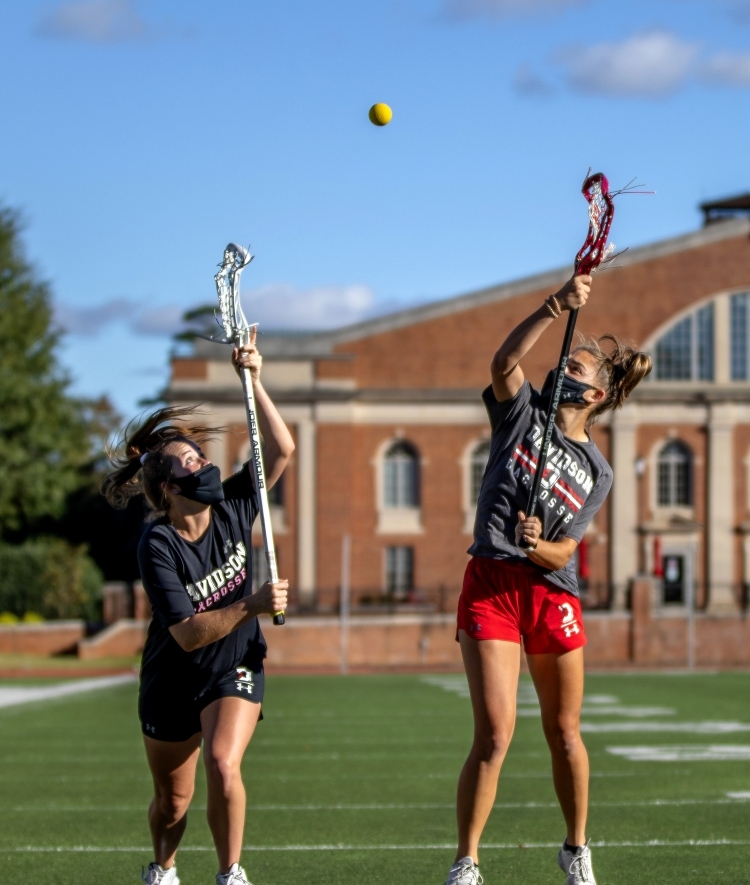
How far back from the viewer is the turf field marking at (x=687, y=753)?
12250mm

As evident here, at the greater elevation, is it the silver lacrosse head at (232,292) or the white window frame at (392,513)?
the white window frame at (392,513)

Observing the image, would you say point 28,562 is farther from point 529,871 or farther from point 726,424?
point 529,871

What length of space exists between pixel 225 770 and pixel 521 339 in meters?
2.00

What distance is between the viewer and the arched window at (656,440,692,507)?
51156 mm

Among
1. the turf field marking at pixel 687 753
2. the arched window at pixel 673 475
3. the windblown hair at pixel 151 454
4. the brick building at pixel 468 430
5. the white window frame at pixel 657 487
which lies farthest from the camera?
the arched window at pixel 673 475

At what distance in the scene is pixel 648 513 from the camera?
50781 millimetres

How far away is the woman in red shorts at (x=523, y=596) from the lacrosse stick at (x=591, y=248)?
10cm

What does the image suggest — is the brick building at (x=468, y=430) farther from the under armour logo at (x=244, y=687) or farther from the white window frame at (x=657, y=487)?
the under armour logo at (x=244, y=687)

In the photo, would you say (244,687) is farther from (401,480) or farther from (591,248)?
(401,480)

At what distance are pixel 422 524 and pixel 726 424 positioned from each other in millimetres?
10921

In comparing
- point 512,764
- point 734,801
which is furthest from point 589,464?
point 512,764

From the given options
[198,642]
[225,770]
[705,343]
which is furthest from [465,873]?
[705,343]

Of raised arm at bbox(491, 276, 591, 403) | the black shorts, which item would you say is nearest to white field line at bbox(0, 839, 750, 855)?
the black shorts

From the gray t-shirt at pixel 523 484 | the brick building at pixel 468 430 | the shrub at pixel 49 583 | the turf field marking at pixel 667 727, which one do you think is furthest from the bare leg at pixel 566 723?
the brick building at pixel 468 430
